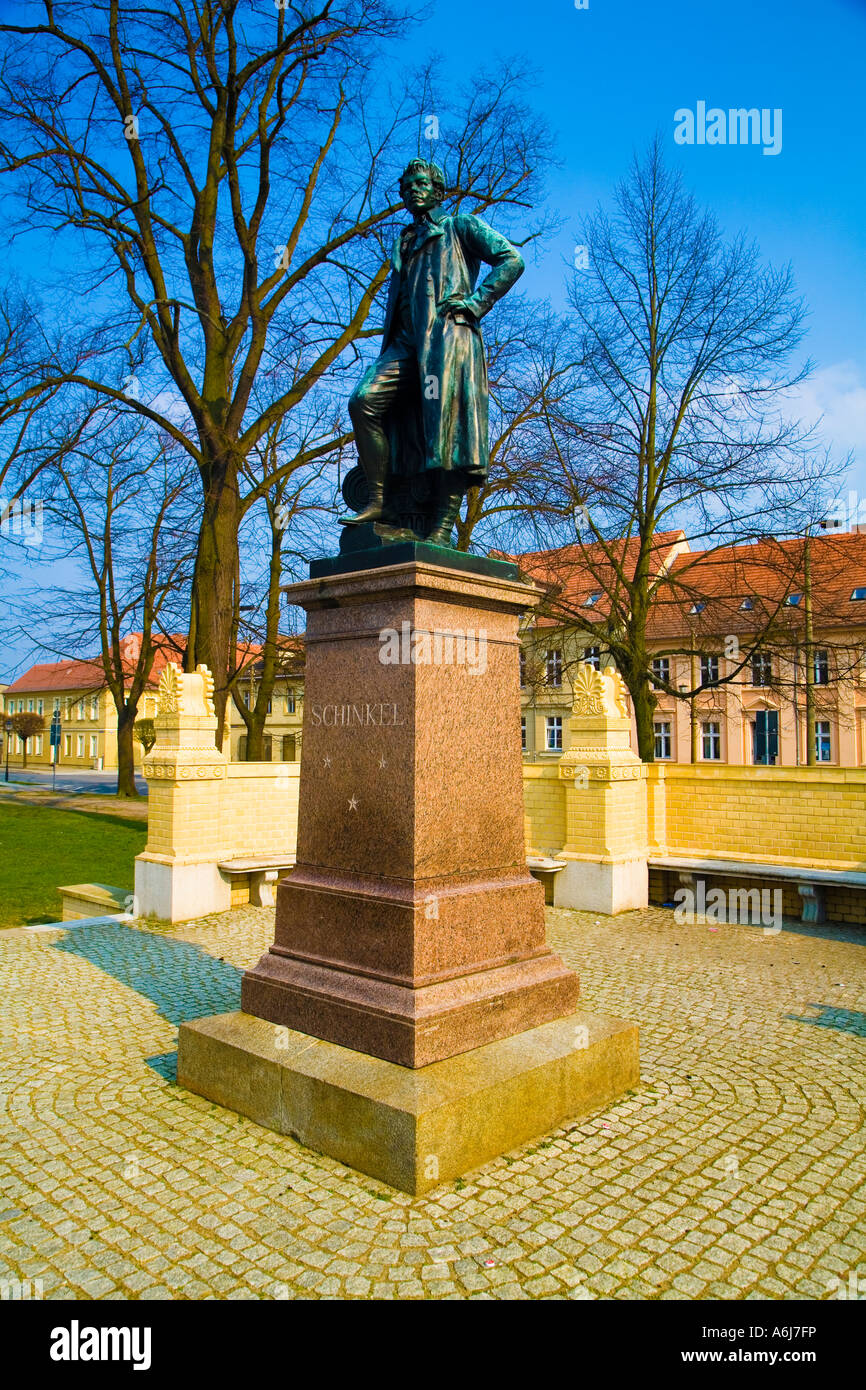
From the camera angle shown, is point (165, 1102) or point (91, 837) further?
point (91, 837)

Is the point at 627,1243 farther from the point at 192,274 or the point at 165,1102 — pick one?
the point at 192,274

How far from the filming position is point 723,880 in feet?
35.5

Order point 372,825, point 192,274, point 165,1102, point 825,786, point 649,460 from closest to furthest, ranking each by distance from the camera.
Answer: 1. point 372,825
2. point 165,1102
3. point 825,786
4. point 192,274
5. point 649,460

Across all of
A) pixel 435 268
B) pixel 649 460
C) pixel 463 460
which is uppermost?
pixel 649 460

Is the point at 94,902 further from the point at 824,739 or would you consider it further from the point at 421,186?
the point at 824,739

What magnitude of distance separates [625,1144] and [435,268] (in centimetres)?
426

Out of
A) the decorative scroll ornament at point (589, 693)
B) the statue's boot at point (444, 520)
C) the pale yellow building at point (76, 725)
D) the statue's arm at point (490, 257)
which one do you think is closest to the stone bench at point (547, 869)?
the decorative scroll ornament at point (589, 693)

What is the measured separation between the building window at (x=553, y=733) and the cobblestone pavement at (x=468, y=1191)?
42415mm

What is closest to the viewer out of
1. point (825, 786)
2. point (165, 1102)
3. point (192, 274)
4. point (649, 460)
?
point (165, 1102)

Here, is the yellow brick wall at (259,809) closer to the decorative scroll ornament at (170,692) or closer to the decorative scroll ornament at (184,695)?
the decorative scroll ornament at (184,695)

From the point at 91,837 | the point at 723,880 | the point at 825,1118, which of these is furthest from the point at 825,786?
the point at 91,837

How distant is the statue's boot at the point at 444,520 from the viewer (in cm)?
466

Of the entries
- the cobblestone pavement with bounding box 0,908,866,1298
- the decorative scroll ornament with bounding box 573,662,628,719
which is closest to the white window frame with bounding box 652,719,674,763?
the decorative scroll ornament with bounding box 573,662,628,719

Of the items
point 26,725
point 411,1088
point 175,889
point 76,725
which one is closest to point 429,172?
point 411,1088
